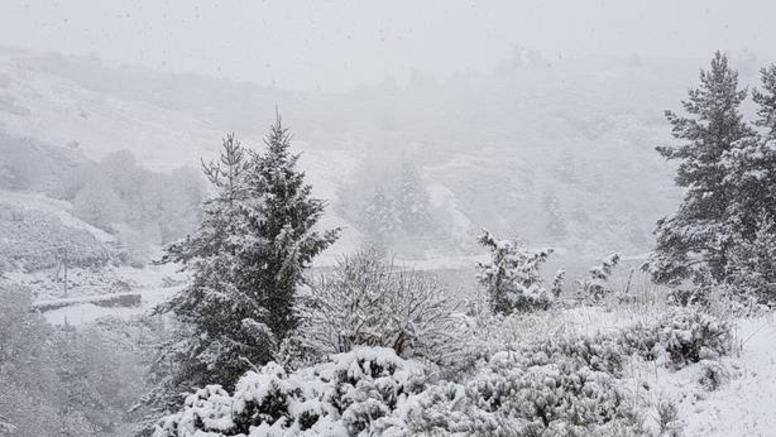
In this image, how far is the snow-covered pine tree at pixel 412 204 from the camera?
2670 inches

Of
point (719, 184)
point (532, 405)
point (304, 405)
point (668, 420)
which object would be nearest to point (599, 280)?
point (719, 184)

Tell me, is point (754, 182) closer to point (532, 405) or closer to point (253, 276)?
point (253, 276)

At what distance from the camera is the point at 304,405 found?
7.27m

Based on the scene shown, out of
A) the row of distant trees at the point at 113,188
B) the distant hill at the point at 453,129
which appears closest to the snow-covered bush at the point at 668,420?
the row of distant trees at the point at 113,188

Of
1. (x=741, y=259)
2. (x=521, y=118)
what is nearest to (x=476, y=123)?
(x=521, y=118)

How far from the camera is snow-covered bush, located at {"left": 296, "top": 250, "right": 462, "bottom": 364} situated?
9.14 m

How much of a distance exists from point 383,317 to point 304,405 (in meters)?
2.17

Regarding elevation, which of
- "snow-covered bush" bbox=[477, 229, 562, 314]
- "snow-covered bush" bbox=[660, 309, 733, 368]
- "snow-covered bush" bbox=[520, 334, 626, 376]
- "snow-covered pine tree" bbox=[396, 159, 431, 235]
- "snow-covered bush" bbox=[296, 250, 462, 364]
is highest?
"snow-covered bush" bbox=[660, 309, 733, 368]

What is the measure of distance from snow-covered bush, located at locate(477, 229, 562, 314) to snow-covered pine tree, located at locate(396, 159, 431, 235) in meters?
50.1

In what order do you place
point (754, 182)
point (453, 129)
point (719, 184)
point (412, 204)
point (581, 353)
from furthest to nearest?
1. point (453, 129)
2. point (412, 204)
3. point (719, 184)
4. point (754, 182)
5. point (581, 353)

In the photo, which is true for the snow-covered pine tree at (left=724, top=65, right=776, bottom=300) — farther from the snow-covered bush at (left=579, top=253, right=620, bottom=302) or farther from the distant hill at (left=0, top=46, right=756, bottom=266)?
the distant hill at (left=0, top=46, right=756, bottom=266)

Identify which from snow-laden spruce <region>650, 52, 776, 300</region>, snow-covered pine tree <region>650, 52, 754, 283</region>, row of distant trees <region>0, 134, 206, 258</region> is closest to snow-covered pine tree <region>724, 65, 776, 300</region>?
snow-laden spruce <region>650, 52, 776, 300</region>

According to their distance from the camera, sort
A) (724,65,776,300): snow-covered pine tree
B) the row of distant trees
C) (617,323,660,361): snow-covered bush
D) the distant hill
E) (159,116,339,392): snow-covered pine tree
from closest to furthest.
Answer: (617,323,660,361): snow-covered bush
(159,116,339,392): snow-covered pine tree
(724,65,776,300): snow-covered pine tree
the row of distant trees
the distant hill

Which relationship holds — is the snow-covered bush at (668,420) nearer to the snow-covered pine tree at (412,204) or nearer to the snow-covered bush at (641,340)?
the snow-covered bush at (641,340)
